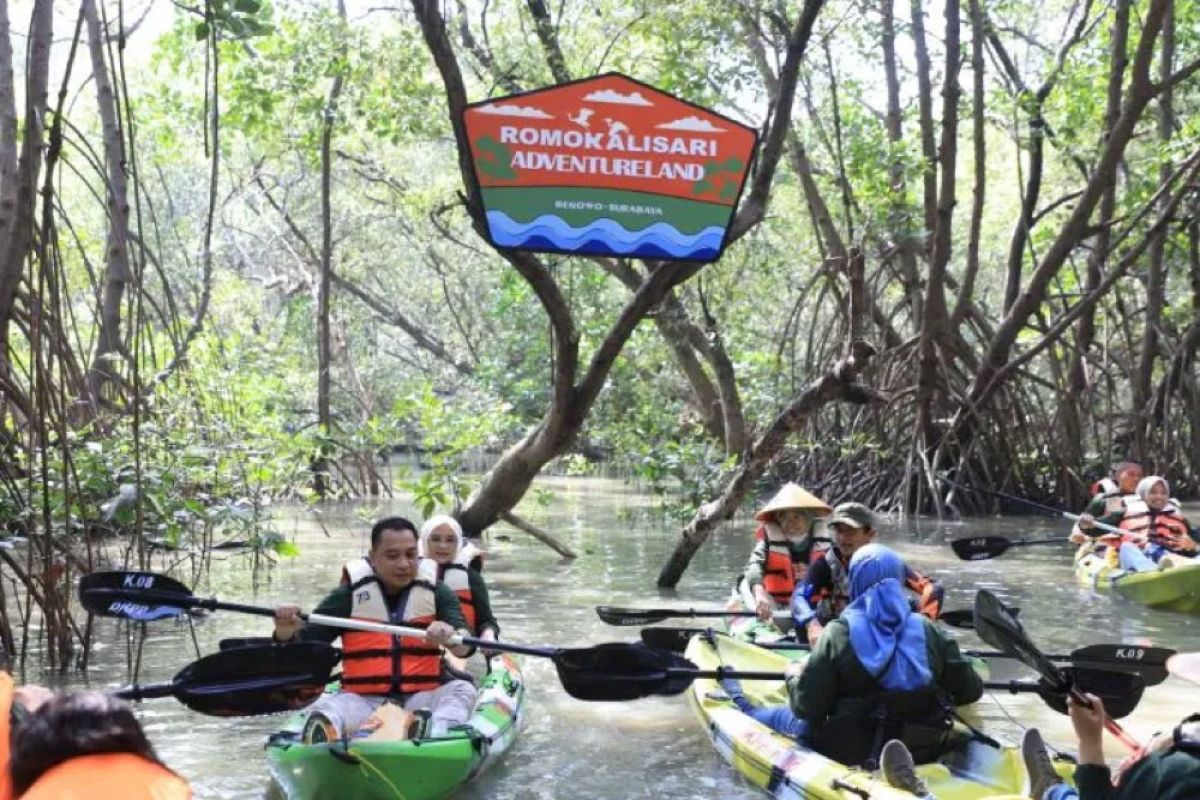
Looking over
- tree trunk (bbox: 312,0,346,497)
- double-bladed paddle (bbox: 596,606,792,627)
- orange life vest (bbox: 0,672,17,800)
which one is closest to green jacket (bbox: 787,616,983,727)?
orange life vest (bbox: 0,672,17,800)

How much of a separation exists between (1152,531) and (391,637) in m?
6.59

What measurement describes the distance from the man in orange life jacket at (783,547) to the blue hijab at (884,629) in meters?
2.73

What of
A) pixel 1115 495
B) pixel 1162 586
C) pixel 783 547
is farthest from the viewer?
pixel 1115 495

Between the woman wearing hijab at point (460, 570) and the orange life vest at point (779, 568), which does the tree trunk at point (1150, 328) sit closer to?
the orange life vest at point (779, 568)

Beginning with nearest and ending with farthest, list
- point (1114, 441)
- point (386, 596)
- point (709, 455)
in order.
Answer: point (386, 596) < point (709, 455) < point (1114, 441)

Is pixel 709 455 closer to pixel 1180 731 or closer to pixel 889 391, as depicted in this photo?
pixel 889 391

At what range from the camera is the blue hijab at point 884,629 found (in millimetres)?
4387

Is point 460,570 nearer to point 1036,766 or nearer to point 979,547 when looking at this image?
point 1036,766

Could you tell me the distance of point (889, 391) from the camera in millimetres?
15266

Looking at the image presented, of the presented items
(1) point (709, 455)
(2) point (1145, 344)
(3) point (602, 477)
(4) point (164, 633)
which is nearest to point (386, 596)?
(4) point (164, 633)

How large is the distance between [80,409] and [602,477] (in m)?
17.0

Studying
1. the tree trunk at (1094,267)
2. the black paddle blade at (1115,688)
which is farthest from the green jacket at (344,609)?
the tree trunk at (1094,267)

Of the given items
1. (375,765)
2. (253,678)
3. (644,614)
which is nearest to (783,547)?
(644,614)

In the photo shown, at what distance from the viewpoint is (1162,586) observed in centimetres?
946
